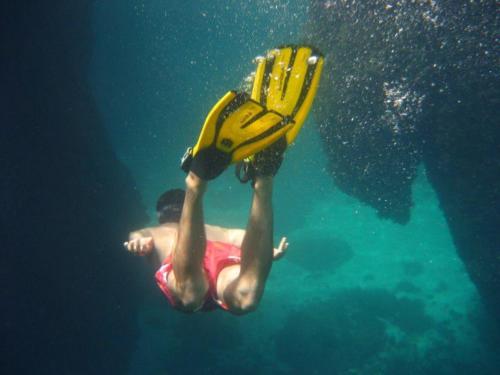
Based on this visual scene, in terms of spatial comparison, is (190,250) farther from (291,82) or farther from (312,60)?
(312,60)

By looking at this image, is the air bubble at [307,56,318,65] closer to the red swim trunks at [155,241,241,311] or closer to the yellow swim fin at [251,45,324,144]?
the yellow swim fin at [251,45,324,144]

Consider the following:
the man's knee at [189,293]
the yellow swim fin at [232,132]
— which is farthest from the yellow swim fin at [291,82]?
the man's knee at [189,293]

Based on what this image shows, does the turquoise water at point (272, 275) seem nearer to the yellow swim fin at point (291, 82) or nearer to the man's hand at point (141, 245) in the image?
the man's hand at point (141, 245)

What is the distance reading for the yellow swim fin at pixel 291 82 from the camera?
347 cm

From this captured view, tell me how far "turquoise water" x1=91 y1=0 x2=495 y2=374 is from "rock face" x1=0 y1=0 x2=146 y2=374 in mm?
2909

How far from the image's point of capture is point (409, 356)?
50.0ft

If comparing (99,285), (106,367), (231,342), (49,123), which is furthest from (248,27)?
(106,367)

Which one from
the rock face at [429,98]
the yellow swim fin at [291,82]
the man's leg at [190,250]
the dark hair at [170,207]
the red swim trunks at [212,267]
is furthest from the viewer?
the rock face at [429,98]

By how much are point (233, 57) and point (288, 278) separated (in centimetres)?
1593

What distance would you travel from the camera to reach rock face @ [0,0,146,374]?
9.38m

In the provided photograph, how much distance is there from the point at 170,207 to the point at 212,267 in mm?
1184

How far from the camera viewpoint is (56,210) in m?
10.6

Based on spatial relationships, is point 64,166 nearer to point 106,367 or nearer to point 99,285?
point 99,285

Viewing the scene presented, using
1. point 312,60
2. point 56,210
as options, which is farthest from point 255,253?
point 56,210
